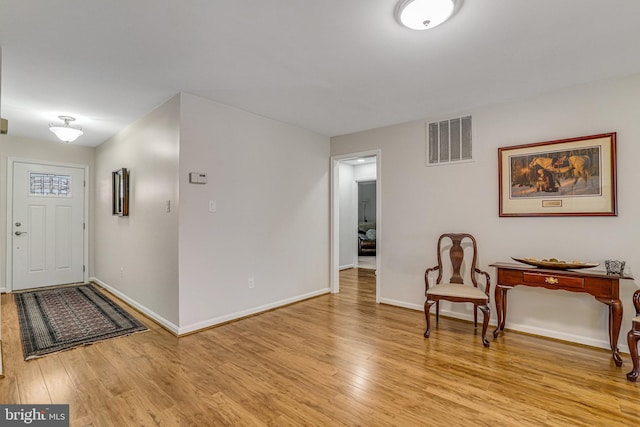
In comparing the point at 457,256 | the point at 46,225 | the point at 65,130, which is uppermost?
the point at 65,130

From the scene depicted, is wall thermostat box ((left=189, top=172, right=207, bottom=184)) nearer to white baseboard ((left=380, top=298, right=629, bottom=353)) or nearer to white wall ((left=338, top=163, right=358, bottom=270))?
white baseboard ((left=380, top=298, right=629, bottom=353))

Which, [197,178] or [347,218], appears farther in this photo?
[347,218]

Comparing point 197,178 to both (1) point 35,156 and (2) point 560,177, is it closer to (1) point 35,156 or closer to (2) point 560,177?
(2) point 560,177

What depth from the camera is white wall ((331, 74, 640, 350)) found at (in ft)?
8.87

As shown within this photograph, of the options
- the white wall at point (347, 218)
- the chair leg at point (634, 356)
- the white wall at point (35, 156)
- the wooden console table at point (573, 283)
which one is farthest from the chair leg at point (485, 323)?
the white wall at point (35, 156)

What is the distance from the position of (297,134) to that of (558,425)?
3.88 meters

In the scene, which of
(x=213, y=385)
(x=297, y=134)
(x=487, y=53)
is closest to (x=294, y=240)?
(x=297, y=134)

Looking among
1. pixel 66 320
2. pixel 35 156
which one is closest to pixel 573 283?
pixel 66 320

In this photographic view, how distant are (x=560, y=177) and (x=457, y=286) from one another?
147cm

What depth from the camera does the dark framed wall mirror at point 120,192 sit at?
13.5ft

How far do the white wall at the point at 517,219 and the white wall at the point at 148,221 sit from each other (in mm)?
2620

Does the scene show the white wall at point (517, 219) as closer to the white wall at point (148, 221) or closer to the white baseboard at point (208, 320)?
the white baseboard at point (208, 320)

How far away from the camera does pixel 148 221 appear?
3.61 meters

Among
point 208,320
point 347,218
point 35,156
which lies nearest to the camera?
point 208,320
